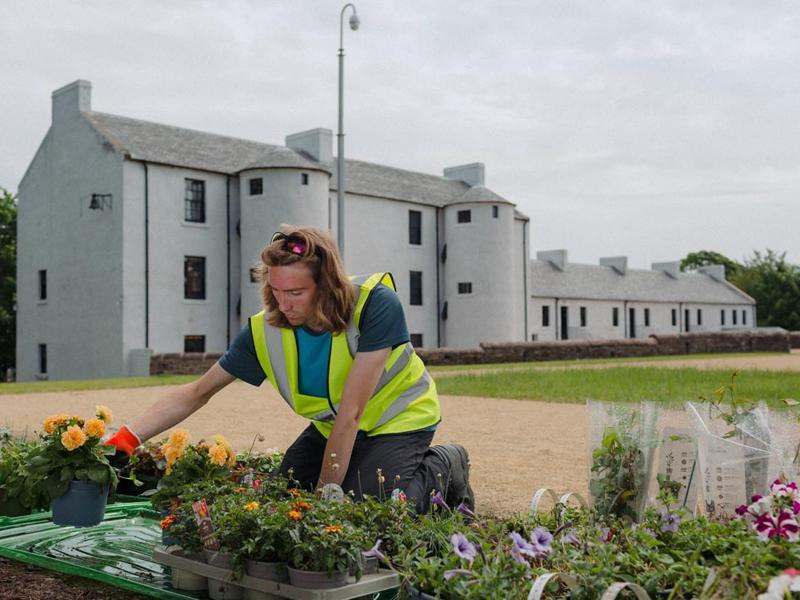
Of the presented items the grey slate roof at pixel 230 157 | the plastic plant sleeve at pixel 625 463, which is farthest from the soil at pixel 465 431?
the grey slate roof at pixel 230 157

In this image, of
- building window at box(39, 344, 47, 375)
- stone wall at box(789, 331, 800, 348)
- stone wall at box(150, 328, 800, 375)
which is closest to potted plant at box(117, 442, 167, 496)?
stone wall at box(150, 328, 800, 375)

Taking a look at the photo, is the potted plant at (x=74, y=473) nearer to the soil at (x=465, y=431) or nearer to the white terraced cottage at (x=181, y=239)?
the soil at (x=465, y=431)

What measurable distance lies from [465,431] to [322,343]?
682cm

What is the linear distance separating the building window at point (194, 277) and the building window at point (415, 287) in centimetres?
968

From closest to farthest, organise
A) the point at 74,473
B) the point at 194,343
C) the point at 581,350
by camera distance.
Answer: the point at 74,473
the point at 194,343
the point at 581,350

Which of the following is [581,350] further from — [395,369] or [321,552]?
[321,552]

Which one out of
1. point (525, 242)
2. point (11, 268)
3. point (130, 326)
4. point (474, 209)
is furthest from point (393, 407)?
point (11, 268)

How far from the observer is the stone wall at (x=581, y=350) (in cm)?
2788

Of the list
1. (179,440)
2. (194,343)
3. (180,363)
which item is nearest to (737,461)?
(179,440)

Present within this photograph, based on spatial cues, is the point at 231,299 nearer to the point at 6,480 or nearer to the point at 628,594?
the point at 6,480

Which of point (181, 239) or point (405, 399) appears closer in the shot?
point (405, 399)

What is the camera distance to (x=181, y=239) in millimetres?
30828

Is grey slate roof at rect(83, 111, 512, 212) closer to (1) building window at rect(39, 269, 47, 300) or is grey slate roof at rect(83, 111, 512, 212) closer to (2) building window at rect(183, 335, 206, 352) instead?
(2) building window at rect(183, 335, 206, 352)

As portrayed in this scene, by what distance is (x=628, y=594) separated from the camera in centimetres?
259
